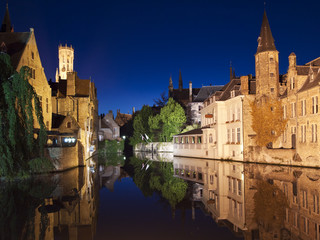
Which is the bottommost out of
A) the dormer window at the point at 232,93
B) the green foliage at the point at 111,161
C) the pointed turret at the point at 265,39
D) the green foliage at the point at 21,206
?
the green foliage at the point at 111,161

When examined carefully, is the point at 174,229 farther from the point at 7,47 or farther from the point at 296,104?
the point at 7,47

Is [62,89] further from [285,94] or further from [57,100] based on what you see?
[285,94]

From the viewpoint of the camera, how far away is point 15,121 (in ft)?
56.2

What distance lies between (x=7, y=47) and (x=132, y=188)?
19.8 meters

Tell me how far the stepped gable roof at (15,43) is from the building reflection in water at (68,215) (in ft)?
53.6

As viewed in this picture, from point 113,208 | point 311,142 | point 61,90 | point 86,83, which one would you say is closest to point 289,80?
point 311,142

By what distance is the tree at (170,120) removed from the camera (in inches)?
2343

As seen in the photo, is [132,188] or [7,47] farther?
[7,47]

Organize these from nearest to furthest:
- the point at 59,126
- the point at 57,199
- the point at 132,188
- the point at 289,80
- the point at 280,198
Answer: the point at 280,198, the point at 57,199, the point at 132,188, the point at 289,80, the point at 59,126

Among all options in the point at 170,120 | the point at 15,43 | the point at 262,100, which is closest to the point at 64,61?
the point at 170,120

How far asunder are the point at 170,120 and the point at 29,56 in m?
35.0

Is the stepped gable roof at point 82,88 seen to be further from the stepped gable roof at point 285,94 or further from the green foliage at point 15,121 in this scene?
the stepped gable roof at point 285,94

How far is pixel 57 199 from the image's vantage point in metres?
14.4

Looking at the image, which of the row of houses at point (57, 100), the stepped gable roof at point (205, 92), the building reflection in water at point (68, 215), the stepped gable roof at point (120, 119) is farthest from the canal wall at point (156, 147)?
the building reflection in water at point (68, 215)
